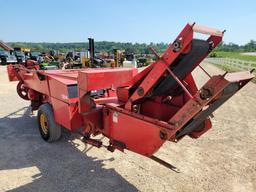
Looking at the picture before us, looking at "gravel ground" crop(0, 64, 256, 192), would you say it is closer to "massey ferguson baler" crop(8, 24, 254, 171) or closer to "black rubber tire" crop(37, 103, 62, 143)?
"black rubber tire" crop(37, 103, 62, 143)

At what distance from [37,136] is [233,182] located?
151 inches

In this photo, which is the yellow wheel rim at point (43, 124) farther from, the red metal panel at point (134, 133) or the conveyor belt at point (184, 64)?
the conveyor belt at point (184, 64)

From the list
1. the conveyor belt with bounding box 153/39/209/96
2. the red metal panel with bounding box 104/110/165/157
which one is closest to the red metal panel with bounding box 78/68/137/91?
the red metal panel with bounding box 104/110/165/157

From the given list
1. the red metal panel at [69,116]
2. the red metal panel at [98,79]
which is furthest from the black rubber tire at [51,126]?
the red metal panel at [98,79]

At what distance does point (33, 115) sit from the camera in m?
6.70

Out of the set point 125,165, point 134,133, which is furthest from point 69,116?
point 134,133

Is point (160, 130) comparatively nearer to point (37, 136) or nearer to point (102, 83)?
point (102, 83)

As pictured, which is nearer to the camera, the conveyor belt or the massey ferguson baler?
the massey ferguson baler

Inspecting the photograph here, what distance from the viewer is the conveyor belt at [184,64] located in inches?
101

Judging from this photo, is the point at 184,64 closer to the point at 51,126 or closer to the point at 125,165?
the point at 125,165

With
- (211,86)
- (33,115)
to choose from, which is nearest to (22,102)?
(33,115)

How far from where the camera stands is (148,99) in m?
3.43

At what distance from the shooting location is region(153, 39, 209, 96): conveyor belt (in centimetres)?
258

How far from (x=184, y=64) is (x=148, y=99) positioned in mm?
856
